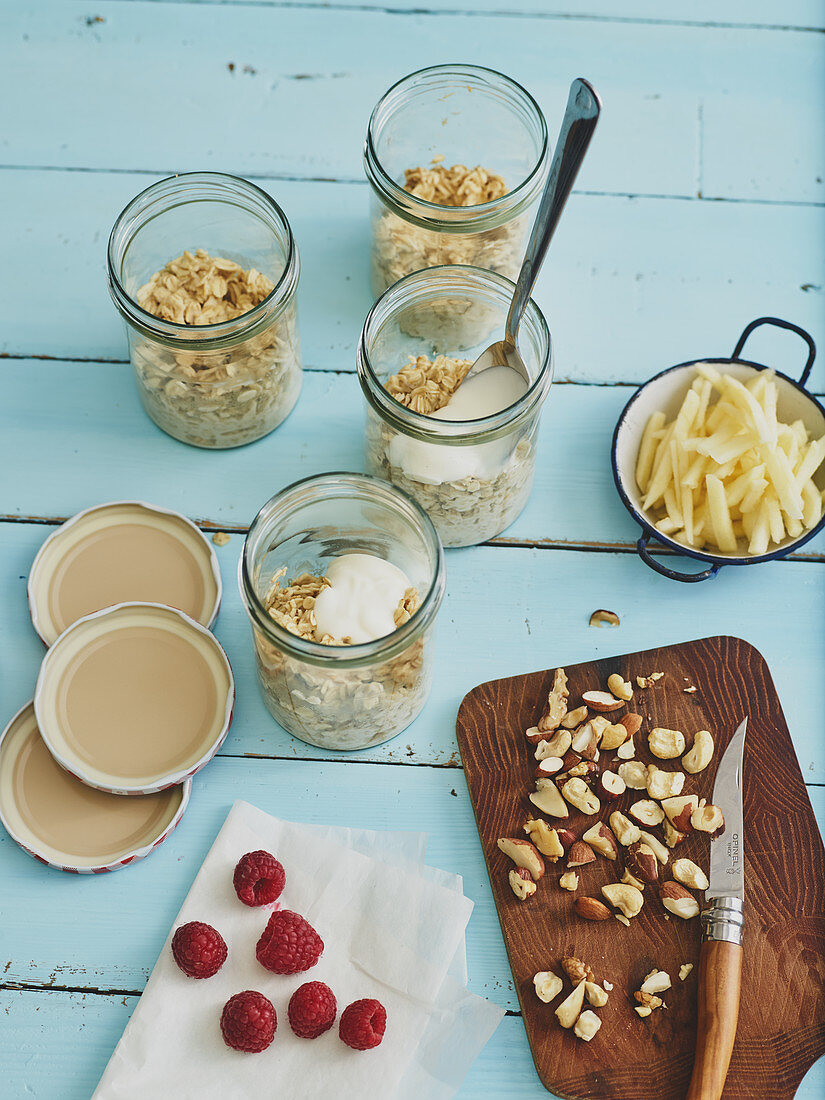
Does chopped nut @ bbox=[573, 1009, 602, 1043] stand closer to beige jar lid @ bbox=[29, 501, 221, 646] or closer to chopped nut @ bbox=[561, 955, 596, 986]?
chopped nut @ bbox=[561, 955, 596, 986]

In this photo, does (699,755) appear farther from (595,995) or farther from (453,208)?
(453,208)

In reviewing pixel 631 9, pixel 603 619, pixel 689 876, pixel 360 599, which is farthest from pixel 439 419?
pixel 631 9

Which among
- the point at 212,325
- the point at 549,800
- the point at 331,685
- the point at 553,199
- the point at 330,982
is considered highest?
the point at 553,199

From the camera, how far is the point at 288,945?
3.51 feet

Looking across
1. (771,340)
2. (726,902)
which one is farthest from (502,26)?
(726,902)

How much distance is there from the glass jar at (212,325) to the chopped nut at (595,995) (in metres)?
0.76

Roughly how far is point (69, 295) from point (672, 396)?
0.82m

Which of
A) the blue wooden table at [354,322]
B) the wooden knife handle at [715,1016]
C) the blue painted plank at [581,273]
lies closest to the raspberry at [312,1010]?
the blue wooden table at [354,322]

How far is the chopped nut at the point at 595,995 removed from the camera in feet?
3.55

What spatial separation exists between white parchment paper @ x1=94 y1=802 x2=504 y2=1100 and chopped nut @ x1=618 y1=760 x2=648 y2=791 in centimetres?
22

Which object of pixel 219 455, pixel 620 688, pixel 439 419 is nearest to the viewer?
pixel 439 419

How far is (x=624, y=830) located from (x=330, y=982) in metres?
0.35

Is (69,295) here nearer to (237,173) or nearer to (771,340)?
(237,173)

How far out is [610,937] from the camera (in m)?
1.12
